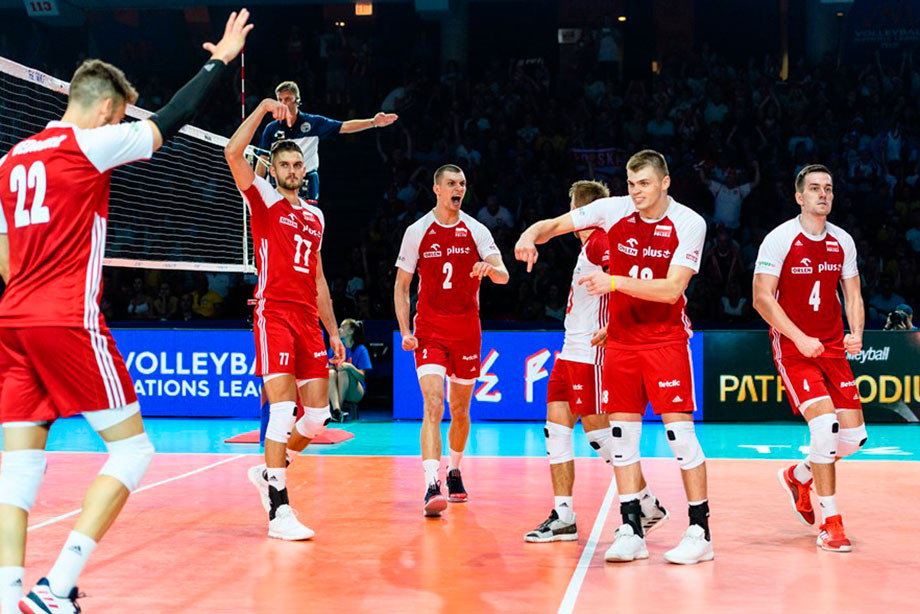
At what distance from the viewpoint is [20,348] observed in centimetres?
433

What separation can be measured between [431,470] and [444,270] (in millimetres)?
1558

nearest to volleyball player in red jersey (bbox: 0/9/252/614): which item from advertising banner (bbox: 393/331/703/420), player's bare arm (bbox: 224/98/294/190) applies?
player's bare arm (bbox: 224/98/294/190)

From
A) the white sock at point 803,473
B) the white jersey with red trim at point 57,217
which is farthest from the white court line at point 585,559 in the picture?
the white jersey with red trim at point 57,217

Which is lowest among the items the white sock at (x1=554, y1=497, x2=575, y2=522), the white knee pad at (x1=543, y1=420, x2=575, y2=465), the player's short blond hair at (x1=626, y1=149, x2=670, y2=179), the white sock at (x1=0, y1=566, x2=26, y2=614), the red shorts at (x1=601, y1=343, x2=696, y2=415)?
the white sock at (x1=554, y1=497, x2=575, y2=522)

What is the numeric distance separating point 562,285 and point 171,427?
6647mm

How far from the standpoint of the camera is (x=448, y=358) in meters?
8.04

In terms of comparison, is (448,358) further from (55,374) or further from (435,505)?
(55,374)

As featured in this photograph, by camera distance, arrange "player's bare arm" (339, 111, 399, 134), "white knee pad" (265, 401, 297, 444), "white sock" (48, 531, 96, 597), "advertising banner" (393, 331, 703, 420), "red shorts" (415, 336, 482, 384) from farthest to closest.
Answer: "advertising banner" (393, 331, 703, 420) < "player's bare arm" (339, 111, 399, 134) < "red shorts" (415, 336, 482, 384) < "white knee pad" (265, 401, 297, 444) < "white sock" (48, 531, 96, 597)

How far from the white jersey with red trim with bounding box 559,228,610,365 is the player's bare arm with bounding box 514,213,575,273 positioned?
21.6 inches

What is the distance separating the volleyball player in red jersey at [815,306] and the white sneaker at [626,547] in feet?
4.38

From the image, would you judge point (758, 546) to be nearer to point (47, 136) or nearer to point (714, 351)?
point (47, 136)

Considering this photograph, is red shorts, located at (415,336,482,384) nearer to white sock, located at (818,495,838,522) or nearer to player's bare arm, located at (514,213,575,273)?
player's bare arm, located at (514,213,575,273)

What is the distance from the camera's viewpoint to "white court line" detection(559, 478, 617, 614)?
500 centimetres

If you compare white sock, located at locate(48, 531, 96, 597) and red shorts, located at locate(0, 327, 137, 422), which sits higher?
red shorts, located at locate(0, 327, 137, 422)
